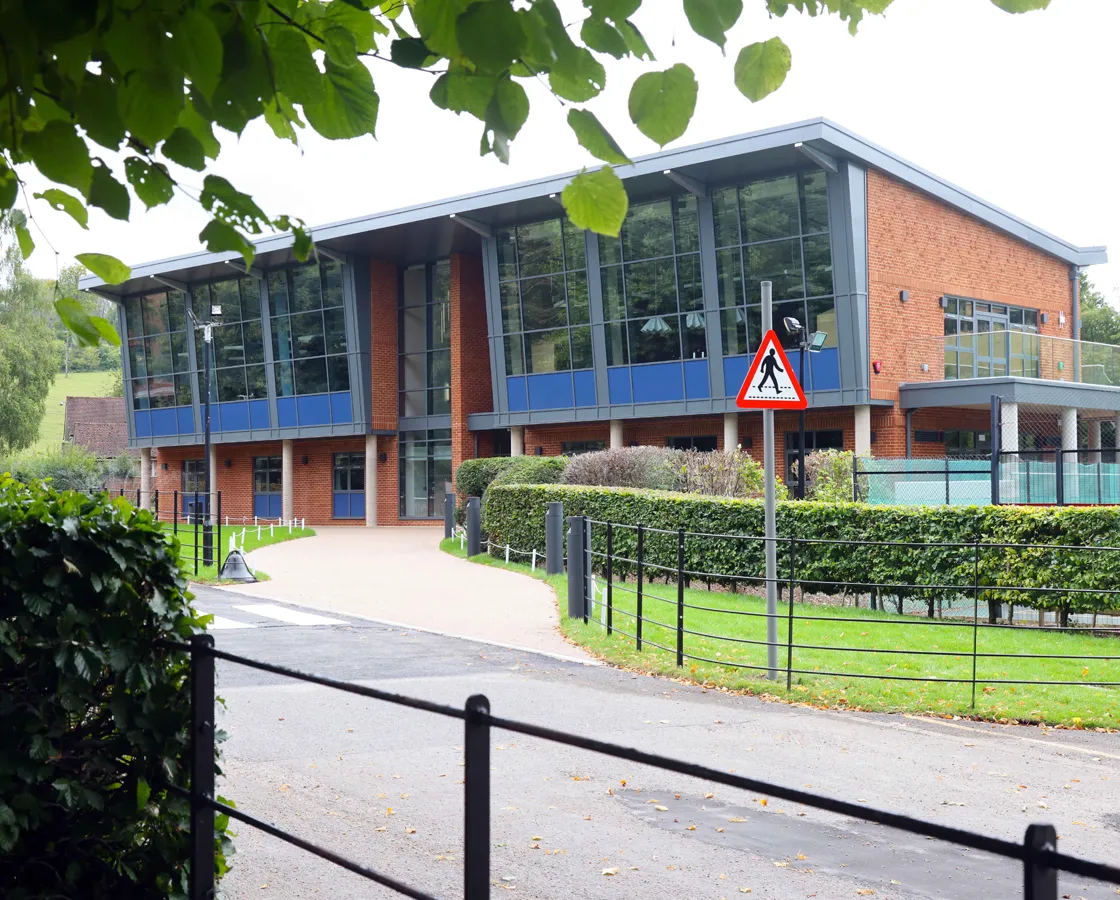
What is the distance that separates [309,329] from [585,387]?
12.3m

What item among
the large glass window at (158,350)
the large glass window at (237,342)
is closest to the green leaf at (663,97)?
the large glass window at (237,342)

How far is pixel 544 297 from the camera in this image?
34312 mm

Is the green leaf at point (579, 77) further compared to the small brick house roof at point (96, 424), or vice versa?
the small brick house roof at point (96, 424)

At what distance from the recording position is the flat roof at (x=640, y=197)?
90.6ft

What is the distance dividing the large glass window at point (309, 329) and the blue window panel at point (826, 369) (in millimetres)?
17553

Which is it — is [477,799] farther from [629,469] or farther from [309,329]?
[309,329]

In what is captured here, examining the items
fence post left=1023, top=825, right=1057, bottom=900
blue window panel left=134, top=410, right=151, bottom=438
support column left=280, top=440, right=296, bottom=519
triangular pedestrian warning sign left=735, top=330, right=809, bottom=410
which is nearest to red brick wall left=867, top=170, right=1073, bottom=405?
triangular pedestrian warning sign left=735, top=330, right=809, bottom=410

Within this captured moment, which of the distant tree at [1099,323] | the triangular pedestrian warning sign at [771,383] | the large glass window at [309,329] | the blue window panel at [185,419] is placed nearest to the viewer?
the triangular pedestrian warning sign at [771,383]

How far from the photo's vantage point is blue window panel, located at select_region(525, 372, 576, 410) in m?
33.9

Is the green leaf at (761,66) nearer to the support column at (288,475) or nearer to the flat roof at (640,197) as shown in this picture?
the flat roof at (640,197)

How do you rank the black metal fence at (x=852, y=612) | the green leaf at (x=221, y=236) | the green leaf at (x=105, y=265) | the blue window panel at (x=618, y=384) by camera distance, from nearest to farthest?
the green leaf at (x=221, y=236) → the green leaf at (x=105, y=265) → the black metal fence at (x=852, y=612) → the blue window panel at (x=618, y=384)

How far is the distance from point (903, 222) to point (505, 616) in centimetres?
1932

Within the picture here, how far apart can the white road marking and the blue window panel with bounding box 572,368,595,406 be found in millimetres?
17734

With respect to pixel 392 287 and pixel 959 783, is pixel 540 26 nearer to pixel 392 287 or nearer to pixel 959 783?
pixel 959 783
